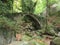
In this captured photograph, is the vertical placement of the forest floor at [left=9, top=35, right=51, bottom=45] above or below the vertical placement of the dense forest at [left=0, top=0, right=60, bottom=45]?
below

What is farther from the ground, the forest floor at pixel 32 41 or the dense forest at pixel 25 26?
the dense forest at pixel 25 26

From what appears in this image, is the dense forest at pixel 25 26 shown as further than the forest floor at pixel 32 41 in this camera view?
Yes

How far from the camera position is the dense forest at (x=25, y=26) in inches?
375

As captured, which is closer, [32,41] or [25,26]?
[32,41]

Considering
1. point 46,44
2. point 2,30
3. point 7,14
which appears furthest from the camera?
point 7,14

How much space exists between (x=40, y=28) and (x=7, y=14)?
2.18 meters

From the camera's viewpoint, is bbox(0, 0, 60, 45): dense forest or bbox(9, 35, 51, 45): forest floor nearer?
bbox(9, 35, 51, 45): forest floor

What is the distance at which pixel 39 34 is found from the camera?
38.7 ft

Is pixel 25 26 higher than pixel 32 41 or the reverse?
higher

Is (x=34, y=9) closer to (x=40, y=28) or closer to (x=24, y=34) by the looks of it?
(x=40, y=28)

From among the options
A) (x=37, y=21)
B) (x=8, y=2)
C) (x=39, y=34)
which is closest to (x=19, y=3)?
(x=8, y=2)

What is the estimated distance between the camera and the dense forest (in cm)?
953

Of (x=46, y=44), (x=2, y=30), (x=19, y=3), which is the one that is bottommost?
(x=46, y=44)

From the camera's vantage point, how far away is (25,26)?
12.4 metres
